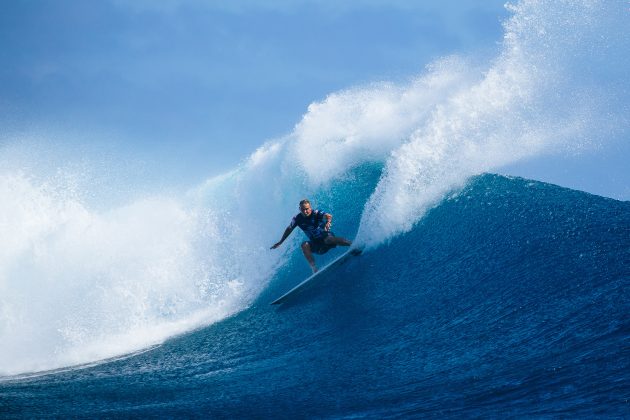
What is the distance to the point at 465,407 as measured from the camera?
9.47 feet

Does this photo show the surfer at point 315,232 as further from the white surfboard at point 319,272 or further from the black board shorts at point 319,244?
the white surfboard at point 319,272

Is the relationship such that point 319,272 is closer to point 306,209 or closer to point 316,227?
point 316,227

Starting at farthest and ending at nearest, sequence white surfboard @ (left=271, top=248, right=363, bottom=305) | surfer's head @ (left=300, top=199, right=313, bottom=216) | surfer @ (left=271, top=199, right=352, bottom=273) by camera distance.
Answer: surfer @ (left=271, top=199, right=352, bottom=273) < surfer's head @ (left=300, top=199, right=313, bottom=216) < white surfboard @ (left=271, top=248, right=363, bottom=305)

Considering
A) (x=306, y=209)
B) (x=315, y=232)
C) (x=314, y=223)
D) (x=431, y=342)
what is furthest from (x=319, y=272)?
(x=431, y=342)

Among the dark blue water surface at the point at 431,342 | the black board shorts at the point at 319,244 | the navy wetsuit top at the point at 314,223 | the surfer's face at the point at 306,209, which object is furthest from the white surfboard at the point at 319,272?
the surfer's face at the point at 306,209

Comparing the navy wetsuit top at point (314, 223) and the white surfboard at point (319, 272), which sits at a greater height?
the navy wetsuit top at point (314, 223)

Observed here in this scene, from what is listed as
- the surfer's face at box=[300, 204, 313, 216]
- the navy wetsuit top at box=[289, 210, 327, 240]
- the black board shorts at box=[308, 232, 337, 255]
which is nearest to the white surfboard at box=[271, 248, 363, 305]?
the black board shorts at box=[308, 232, 337, 255]

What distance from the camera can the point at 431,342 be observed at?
4215 mm

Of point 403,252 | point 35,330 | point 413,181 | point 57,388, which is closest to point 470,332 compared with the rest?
point 403,252

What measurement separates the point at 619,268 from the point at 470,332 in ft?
5.76

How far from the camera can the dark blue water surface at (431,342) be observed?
10.2 ft

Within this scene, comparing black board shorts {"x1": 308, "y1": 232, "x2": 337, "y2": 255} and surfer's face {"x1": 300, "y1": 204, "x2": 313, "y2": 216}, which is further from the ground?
surfer's face {"x1": 300, "y1": 204, "x2": 313, "y2": 216}

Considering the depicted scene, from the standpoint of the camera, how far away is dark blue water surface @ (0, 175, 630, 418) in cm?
310

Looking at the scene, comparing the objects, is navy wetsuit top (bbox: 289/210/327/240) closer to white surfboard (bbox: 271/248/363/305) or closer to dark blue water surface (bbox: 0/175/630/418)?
white surfboard (bbox: 271/248/363/305)
